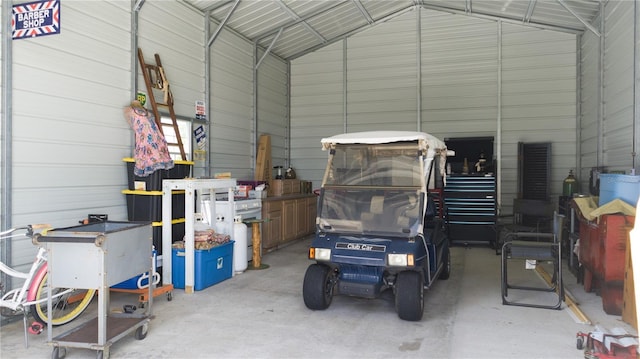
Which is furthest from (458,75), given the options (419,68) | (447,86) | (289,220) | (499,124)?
(289,220)

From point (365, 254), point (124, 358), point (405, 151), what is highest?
point (405, 151)

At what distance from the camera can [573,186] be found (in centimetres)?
782

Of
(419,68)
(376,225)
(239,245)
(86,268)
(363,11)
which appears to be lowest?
(239,245)

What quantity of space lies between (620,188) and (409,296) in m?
2.67

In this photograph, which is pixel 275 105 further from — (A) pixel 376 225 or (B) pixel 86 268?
(B) pixel 86 268

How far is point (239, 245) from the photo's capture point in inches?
235

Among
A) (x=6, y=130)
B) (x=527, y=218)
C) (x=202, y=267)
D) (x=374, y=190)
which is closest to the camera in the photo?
(x=6, y=130)

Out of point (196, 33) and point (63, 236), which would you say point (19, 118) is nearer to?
point (63, 236)

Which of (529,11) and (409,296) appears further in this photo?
(529,11)

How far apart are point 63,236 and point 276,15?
5.88m

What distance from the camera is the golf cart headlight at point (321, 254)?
4270 mm

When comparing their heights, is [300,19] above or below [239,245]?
above

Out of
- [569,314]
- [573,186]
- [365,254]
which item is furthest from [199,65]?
[573,186]

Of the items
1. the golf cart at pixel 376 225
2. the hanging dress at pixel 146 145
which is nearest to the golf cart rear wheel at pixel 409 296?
the golf cart at pixel 376 225
